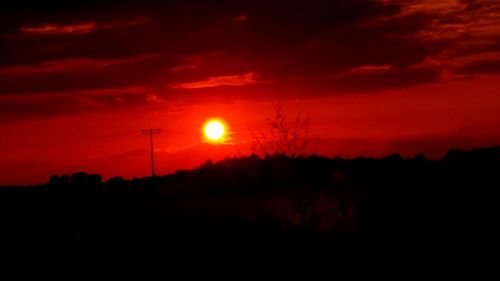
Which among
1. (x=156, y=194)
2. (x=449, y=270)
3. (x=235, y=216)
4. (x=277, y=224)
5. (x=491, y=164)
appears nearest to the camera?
(x=449, y=270)

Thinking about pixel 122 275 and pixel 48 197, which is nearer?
pixel 122 275

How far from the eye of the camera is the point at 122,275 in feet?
49.7

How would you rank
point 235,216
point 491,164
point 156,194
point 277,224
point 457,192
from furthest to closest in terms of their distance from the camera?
point 156,194 → point 491,164 → point 457,192 → point 235,216 → point 277,224

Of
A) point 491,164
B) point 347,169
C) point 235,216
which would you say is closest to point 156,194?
point 347,169

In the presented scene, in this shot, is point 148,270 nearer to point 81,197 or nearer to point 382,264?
point 382,264

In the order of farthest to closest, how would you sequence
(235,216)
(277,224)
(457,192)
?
(457,192)
(235,216)
(277,224)

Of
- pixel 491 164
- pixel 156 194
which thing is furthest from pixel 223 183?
pixel 491 164

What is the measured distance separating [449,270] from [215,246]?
5.58m

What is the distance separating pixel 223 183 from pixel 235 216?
A: 44.4m

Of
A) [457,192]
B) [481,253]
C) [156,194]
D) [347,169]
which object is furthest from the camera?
[347,169]

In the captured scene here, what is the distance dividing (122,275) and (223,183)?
50185 millimetres

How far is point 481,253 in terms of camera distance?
16484 millimetres

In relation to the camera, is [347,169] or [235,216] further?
[347,169]

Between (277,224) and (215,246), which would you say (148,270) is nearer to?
(215,246)
